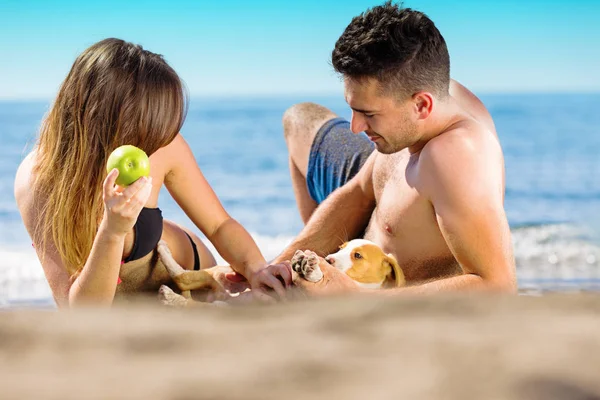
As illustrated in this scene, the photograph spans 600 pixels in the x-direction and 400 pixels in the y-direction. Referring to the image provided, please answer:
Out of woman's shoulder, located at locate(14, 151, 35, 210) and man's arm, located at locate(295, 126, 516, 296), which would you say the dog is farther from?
woman's shoulder, located at locate(14, 151, 35, 210)

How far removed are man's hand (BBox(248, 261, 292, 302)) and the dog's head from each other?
226 mm

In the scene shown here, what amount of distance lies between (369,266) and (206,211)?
954 mm

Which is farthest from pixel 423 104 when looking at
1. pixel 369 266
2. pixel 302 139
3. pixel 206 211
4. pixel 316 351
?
pixel 316 351

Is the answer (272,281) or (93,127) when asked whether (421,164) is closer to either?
(272,281)

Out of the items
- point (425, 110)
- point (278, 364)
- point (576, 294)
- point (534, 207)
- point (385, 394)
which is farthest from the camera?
point (534, 207)

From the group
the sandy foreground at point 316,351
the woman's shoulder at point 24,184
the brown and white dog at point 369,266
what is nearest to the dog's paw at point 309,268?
the brown and white dog at point 369,266

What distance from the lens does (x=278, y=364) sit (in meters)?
1.14

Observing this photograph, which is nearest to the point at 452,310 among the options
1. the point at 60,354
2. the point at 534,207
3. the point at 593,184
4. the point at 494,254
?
the point at 60,354

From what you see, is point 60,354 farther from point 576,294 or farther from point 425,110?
point 425,110

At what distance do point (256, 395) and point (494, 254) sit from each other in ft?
8.23

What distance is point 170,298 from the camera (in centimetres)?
354

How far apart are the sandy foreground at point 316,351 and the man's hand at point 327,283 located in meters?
1.92

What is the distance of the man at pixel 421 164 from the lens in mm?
3389

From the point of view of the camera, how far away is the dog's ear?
3.66 metres
